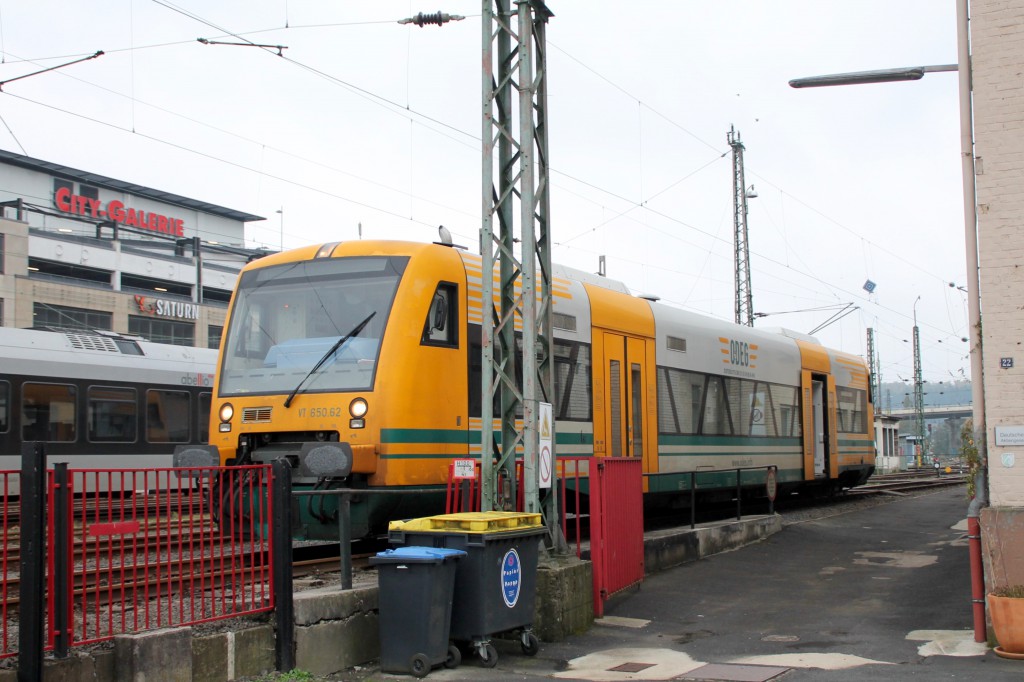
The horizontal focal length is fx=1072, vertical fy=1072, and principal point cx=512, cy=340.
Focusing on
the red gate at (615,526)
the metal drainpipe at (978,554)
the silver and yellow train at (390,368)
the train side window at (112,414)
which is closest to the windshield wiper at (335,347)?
the silver and yellow train at (390,368)

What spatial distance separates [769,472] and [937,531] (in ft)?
10.2

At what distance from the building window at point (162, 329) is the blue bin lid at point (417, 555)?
171ft

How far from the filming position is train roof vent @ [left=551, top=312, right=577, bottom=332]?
12961mm

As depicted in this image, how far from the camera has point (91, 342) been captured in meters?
20.9

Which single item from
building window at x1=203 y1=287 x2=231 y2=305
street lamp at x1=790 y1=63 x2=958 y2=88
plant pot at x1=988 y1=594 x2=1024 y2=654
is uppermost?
building window at x1=203 y1=287 x2=231 y2=305

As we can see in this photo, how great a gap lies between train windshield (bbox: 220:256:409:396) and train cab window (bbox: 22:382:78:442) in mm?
9216

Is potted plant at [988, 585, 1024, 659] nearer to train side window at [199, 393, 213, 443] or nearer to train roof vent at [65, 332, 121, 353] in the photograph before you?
train roof vent at [65, 332, 121, 353]

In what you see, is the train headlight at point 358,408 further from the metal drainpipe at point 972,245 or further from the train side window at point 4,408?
the train side window at point 4,408

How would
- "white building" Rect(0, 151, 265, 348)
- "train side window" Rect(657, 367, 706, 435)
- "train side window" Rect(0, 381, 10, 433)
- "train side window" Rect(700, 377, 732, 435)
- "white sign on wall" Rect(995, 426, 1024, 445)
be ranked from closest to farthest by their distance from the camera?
1. "white sign on wall" Rect(995, 426, 1024, 445)
2. "train side window" Rect(657, 367, 706, 435)
3. "train side window" Rect(700, 377, 732, 435)
4. "train side window" Rect(0, 381, 10, 433)
5. "white building" Rect(0, 151, 265, 348)

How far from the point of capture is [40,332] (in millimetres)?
19766

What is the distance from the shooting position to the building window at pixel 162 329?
57.7m

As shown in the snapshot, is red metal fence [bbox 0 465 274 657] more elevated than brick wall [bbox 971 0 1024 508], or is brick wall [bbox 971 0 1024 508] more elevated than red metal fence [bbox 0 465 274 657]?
brick wall [bbox 971 0 1024 508]

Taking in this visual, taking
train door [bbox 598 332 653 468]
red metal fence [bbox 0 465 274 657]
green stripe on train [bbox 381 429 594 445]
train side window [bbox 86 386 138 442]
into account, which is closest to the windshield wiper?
green stripe on train [bbox 381 429 594 445]

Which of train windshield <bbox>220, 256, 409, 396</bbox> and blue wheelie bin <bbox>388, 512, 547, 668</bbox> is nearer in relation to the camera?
blue wheelie bin <bbox>388, 512, 547, 668</bbox>
